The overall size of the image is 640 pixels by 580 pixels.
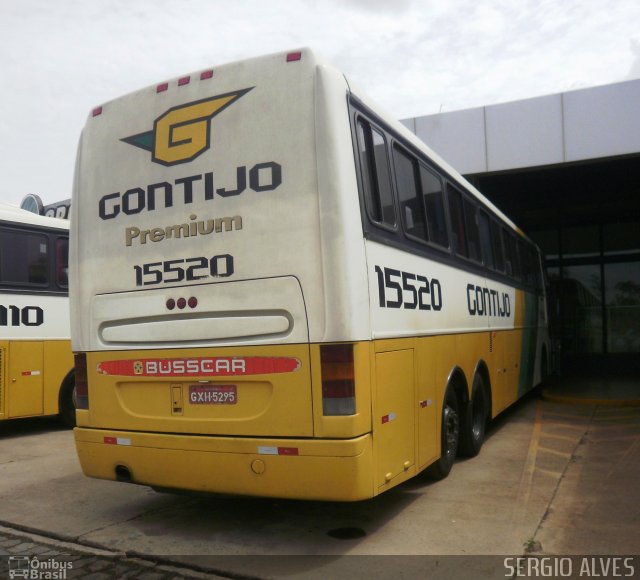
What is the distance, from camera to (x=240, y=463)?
4.39m

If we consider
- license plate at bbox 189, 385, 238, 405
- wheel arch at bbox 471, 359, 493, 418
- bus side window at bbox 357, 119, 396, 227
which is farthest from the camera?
wheel arch at bbox 471, 359, 493, 418

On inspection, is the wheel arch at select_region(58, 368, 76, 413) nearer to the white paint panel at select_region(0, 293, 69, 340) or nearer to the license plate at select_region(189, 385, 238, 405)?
the white paint panel at select_region(0, 293, 69, 340)

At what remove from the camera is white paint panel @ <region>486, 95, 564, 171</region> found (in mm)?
12578

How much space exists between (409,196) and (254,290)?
177 cm

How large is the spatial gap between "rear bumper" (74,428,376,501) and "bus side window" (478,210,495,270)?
14.6 feet

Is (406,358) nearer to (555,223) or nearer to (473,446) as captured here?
(473,446)

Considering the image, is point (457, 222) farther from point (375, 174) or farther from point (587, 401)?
point (587, 401)

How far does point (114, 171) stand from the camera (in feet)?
16.9

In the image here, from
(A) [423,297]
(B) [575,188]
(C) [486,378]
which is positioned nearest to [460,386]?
(C) [486,378]

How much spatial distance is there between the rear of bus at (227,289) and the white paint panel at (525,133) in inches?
362

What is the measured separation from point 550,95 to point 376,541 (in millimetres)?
10272

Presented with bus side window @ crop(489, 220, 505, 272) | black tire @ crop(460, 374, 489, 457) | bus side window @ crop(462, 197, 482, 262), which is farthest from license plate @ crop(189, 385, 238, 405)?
bus side window @ crop(489, 220, 505, 272)

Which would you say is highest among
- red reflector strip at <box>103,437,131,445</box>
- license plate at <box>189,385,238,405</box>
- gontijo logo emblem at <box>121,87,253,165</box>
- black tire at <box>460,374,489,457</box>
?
gontijo logo emblem at <box>121,87,253,165</box>

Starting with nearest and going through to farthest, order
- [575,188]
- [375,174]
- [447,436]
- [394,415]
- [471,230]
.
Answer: [394,415]
[375,174]
[447,436]
[471,230]
[575,188]
